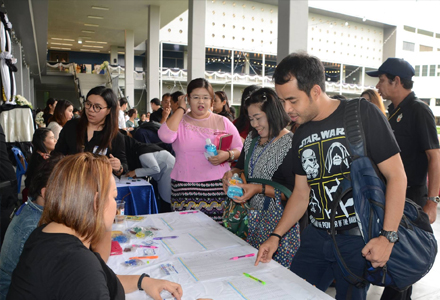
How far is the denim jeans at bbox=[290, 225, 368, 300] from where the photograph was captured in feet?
4.22

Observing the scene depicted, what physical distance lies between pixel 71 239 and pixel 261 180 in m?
1.11

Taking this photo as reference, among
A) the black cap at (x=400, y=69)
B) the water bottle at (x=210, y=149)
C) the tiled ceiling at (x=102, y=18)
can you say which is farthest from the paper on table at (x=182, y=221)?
the tiled ceiling at (x=102, y=18)

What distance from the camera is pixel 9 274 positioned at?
4.26 feet

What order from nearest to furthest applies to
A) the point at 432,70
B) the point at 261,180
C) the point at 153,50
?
the point at 261,180, the point at 432,70, the point at 153,50

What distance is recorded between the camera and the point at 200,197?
2.46 meters

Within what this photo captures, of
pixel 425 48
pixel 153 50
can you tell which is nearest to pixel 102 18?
pixel 153 50

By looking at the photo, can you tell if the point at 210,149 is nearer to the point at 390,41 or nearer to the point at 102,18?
the point at 102,18

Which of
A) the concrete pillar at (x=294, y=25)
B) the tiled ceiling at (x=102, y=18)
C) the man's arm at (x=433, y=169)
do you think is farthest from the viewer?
the tiled ceiling at (x=102, y=18)

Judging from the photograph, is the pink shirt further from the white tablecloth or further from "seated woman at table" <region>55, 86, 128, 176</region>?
the white tablecloth

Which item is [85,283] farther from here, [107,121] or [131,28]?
[131,28]

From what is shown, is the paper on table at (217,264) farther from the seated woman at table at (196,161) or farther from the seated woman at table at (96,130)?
the seated woman at table at (96,130)

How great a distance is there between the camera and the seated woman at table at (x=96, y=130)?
2.43 meters

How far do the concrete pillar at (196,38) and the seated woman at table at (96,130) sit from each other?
465 cm

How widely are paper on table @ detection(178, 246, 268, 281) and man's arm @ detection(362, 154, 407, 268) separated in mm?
Answer: 411
